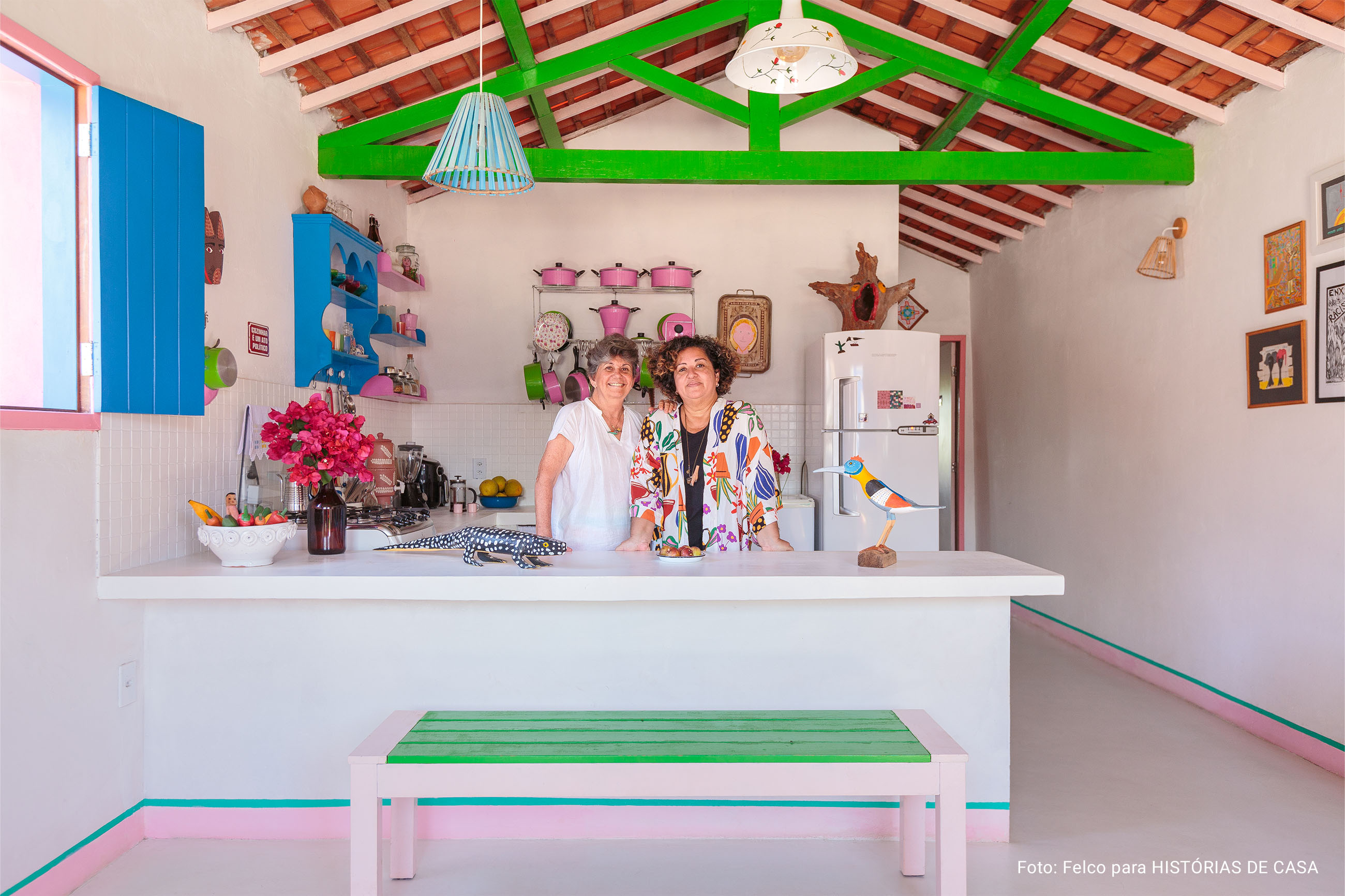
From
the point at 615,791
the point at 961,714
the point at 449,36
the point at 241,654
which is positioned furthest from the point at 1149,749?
the point at 449,36

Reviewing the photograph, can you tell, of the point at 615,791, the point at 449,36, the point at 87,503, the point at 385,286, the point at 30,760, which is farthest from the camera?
the point at 385,286

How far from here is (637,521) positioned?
120 inches

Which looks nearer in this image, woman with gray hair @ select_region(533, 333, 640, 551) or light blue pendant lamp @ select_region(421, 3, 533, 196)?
light blue pendant lamp @ select_region(421, 3, 533, 196)

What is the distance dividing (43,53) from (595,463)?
196cm

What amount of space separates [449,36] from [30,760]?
3223 mm

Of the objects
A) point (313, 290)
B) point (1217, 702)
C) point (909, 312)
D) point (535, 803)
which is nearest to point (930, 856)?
point (535, 803)

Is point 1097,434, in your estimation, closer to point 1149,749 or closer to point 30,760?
point 1149,749

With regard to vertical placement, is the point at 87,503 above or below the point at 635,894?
above

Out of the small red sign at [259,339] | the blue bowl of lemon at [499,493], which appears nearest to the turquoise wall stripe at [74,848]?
the small red sign at [259,339]

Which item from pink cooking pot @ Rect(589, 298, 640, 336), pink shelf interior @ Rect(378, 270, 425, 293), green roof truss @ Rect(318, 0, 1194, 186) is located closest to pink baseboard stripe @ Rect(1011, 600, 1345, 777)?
green roof truss @ Rect(318, 0, 1194, 186)

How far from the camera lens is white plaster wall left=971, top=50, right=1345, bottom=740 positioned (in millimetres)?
3547

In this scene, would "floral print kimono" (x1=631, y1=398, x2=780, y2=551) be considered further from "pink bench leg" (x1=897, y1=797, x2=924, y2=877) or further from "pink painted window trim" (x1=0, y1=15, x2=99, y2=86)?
"pink painted window trim" (x1=0, y1=15, x2=99, y2=86)

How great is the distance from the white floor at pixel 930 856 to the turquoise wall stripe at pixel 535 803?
4.1 inches

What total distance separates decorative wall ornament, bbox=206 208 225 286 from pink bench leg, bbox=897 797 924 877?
2.85 metres
